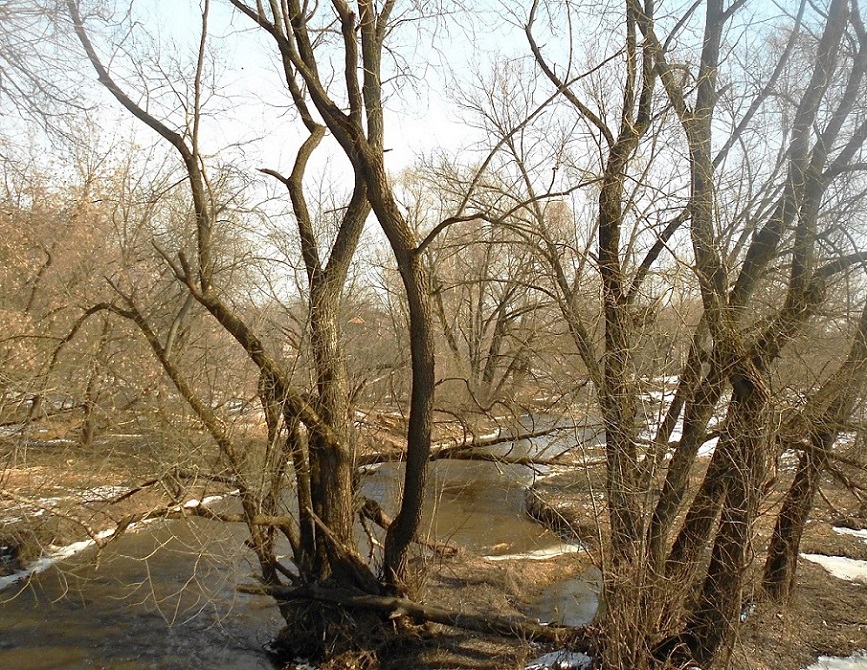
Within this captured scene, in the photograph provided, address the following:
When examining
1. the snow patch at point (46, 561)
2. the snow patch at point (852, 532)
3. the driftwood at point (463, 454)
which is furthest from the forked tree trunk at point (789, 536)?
the snow patch at point (46, 561)

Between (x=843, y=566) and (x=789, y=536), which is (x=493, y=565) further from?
(x=843, y=566)

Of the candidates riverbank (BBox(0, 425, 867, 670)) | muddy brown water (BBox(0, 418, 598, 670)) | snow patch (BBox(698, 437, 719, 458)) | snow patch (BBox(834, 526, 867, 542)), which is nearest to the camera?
riverbank (BBox(0, 425, 867, 670))

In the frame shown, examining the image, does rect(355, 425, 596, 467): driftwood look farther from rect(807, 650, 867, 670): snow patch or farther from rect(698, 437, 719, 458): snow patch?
rect(807, 650, 867, 670): snow patch

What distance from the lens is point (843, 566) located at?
1019 centimetres

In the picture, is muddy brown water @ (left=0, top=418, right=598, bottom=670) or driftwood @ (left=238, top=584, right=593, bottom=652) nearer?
driftwood @ (left=238, top=584, right=593, bottom=652)

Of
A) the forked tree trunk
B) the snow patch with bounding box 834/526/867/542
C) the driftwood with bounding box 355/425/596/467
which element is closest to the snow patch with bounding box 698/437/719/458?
the forked tree trunk

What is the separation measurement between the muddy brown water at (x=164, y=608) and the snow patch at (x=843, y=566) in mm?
3826

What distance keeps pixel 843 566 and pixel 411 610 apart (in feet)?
23.8

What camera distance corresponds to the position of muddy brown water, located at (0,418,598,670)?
7613 mm

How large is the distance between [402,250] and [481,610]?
16.0 feet

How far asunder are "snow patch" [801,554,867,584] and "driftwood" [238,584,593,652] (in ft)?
17.8

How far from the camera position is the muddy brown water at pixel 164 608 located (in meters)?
7.61

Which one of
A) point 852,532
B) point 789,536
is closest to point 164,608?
point 789,536

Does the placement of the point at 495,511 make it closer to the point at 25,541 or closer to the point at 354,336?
the point at 354,336
